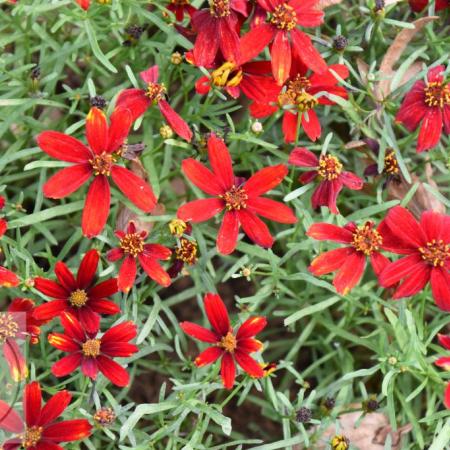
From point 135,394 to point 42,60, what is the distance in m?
1.00

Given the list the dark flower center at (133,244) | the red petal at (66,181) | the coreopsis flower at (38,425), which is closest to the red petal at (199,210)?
the dark flower center at (133,244)

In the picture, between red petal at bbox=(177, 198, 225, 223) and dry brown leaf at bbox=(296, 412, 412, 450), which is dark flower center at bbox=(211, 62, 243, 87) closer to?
red petal at bbox=(177, 198, 225, 223)

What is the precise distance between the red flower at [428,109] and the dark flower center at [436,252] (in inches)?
9.3

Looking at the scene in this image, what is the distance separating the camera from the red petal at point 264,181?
1.54 m

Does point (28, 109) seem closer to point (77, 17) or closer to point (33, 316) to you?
point (77, 17)

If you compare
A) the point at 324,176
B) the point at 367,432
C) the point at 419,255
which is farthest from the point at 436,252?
the point at 367,432

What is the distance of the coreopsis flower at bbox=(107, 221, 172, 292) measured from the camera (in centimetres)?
151

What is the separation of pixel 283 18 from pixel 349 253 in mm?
526

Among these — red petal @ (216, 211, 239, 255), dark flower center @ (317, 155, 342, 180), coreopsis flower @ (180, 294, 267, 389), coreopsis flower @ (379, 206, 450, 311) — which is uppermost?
dark flower center @ (317, 155, 342, 180)

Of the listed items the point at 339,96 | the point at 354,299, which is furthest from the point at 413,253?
the point at 339,96

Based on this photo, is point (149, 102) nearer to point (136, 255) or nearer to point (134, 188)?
point (134, 188)

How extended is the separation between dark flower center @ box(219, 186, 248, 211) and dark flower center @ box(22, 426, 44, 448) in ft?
1.90

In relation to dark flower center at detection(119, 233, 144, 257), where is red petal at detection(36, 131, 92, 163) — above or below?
above

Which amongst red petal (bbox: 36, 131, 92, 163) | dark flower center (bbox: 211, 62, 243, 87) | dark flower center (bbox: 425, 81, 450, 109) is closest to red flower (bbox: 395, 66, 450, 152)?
dark flower center (bbox: 425, 81, 450, 109)
